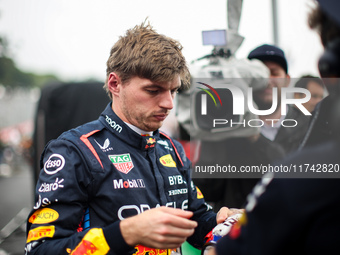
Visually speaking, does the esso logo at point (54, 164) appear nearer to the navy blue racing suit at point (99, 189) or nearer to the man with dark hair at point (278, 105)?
the navy blue racing suit at point (99, 189)

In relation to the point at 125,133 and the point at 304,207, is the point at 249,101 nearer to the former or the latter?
the point at 125,133

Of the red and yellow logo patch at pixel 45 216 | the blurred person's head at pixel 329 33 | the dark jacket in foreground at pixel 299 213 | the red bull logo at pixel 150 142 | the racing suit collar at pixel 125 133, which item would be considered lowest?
the red and yellow logo patch at pixel 45 216

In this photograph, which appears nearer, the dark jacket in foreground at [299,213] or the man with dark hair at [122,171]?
the dark jacket in foreground at [299,213]

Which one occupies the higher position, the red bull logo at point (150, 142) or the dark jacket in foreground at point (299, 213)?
the dark jacket in foreground at point (299, 213)

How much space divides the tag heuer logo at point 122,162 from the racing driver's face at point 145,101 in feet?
0.55

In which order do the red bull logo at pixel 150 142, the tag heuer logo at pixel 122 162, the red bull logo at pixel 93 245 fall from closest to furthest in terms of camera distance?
the red bull logo at pixel 93 245, the tag heuer logo at pixel 122 162, the red bull logo at pixel 150 142

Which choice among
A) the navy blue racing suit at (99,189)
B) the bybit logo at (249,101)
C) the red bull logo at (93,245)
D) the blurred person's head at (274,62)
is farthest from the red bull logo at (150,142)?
the blurred person's head at (274,62)

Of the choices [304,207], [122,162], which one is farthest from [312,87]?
[304,207]

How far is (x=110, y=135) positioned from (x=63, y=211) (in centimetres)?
43

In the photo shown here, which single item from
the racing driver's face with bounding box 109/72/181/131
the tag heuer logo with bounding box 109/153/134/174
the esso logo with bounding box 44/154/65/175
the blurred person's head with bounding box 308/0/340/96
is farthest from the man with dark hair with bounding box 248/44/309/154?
the esso logo with bounding box 44/154/65/175

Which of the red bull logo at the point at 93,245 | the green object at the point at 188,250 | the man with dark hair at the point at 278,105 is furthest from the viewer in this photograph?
the man with dark hair at the point at 278,105

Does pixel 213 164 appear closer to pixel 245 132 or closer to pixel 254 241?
pixel 245 132

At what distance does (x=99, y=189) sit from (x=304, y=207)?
0.97 metres

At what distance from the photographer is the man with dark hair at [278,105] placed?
2146 millimetres
